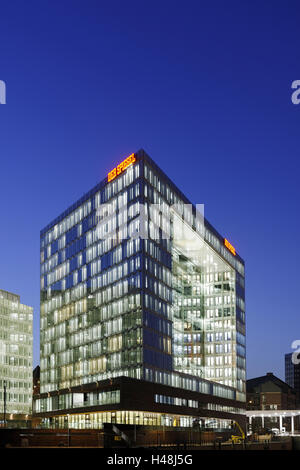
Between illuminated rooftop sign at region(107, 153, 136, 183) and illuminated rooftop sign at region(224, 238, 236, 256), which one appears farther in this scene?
illuminated rooftop sign at region(224, 238, 236, 256)

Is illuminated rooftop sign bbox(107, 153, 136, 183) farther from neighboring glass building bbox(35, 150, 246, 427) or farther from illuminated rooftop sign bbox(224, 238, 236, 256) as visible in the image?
illuminated rooftop sign bbox(224, 238, 236, 256)

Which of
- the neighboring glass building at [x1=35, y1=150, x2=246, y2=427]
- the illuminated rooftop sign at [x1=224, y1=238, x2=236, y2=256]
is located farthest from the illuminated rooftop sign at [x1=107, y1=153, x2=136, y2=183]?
the illuminated rooftop sign at [x1=224, y1=238, x2=236, y2=256]

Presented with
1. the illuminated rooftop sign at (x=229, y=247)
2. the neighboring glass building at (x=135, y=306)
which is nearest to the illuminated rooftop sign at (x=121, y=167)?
the neighboring glass building at (x=135, y=306)

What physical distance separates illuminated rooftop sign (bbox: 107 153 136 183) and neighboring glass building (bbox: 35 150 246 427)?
43 centimetres

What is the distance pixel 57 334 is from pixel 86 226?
30.1m

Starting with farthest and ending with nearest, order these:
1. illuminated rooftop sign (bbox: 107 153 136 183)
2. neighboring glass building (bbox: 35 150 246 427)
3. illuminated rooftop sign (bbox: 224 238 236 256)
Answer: illuminated rooftop sign (bbox: 224 238 236 256) → illuminated rooftop sign (bbox: 107 153 136 183) → neighboring glass building (bbox: 35 150 246 427)

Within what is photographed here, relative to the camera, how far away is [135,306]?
131000 mm

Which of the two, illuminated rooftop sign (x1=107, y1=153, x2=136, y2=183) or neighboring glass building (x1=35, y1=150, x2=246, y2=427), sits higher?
illuminated rooftop sign (x1=107, y1=153, x2=136, y2=183)

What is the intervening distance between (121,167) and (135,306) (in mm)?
29400

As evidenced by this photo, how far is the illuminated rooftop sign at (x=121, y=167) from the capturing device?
137163mm

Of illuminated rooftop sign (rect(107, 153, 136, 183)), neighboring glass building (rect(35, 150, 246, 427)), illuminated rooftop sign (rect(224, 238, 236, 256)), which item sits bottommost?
neighboring glass building (rect(35, 150, 246, 427))

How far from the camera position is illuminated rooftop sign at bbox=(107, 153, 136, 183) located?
137 metres

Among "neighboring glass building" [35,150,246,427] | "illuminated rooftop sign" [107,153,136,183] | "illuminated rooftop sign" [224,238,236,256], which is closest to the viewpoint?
"neighboring glass building" [35,150,246,427]
